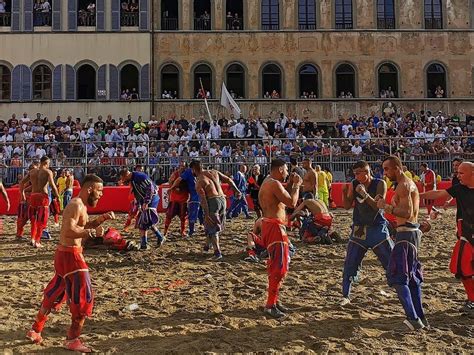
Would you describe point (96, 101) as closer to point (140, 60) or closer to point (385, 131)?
point (140, 60)

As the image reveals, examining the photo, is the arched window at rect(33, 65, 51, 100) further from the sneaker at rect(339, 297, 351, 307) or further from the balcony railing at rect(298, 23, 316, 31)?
the sneaker at rect(339, 297, 351, 307)

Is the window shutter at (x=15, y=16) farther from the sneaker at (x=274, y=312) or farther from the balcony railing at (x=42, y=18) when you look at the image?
the sneaker at (x=274, y=312)

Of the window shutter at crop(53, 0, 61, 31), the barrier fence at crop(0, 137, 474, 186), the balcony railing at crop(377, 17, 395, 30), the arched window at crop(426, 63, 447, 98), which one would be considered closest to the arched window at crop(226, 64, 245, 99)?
the balcony railing at crop(377, 17, 395, 30)

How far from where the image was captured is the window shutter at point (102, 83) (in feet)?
96.0

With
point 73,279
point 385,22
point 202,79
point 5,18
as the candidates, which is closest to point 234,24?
point 202,79

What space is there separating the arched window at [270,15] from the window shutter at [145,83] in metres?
6.96

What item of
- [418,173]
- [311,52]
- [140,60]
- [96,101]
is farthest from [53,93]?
[418,173]

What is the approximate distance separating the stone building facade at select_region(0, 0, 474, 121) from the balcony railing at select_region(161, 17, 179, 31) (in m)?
0.06

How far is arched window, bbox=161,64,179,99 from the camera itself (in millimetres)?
29844

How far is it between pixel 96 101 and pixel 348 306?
2476cm

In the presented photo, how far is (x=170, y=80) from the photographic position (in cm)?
2998

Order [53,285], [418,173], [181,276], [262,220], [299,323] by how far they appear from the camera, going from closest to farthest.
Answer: [53,285], [299,323], [262,220], [181,276], [418,173]

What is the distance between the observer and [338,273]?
869cm

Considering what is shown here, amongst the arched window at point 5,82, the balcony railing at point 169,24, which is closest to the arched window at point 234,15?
the balcony railing at point 169,24
